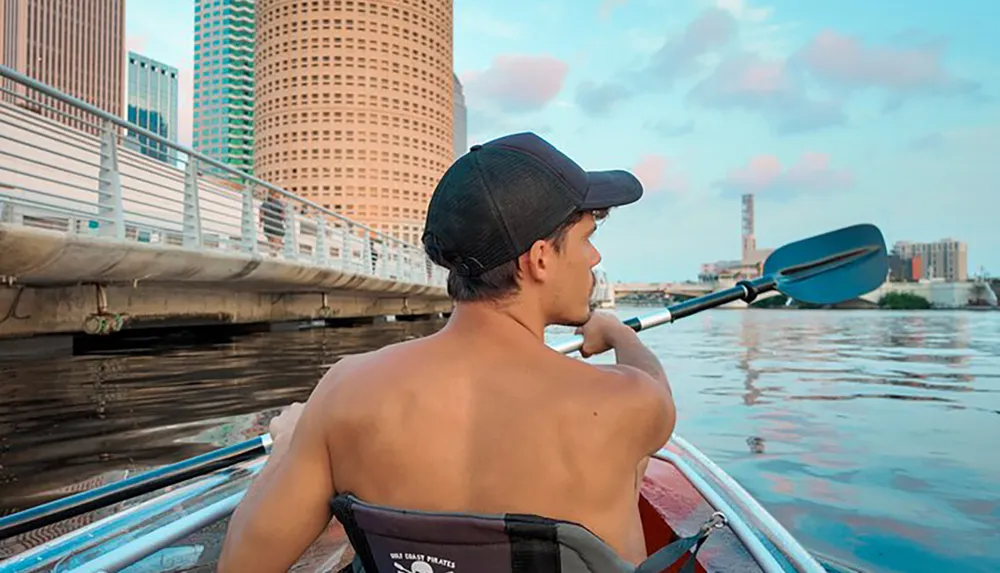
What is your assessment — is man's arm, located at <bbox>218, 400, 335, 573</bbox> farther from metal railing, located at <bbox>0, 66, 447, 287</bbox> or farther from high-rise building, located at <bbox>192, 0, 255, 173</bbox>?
high-rise building, located at <bbox>192, 0, 255, 173</bbox>

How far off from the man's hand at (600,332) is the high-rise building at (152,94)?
176244 mm

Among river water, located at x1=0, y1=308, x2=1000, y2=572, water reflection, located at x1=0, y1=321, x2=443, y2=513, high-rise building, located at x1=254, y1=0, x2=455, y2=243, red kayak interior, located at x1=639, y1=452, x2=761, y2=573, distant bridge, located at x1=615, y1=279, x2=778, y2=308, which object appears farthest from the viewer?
high-rise building, located at x1=254, y1=0, x2=455, y2=243

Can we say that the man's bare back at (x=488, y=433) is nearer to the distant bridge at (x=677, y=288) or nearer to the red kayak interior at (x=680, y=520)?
the red kayak interior at (x=680, y=520)

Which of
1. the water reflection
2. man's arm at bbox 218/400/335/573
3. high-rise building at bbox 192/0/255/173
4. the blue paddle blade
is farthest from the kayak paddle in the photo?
high-rise building at bbox 192/0/255/173

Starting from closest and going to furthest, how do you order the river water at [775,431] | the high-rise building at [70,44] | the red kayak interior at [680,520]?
the red kayak interior at [680,520], the river water at [775,431], the high-rise building at [70,44]

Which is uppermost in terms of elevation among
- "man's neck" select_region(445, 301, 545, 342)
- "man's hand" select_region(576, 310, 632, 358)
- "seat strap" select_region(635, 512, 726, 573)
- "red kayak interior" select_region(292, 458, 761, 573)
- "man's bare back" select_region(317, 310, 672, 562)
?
"man's neck" select_region(445, 301, 545, 342)

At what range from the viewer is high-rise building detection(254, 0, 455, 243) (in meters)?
105

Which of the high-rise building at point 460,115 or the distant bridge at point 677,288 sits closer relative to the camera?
the distant bridge at point 677,288

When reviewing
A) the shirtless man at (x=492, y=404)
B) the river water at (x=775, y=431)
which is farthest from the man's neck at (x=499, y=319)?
the river water at (x=775, y=431)

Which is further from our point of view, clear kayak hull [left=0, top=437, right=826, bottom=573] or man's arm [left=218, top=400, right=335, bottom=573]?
clear kayak hull [left=0, top=437, right=826, bottom=573]

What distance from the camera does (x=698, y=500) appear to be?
2129mm

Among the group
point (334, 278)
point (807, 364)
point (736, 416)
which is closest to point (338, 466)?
point (736, 416)

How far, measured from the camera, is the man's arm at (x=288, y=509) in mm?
1065

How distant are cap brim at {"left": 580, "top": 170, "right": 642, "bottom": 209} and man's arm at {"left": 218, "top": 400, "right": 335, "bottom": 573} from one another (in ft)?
1.89
